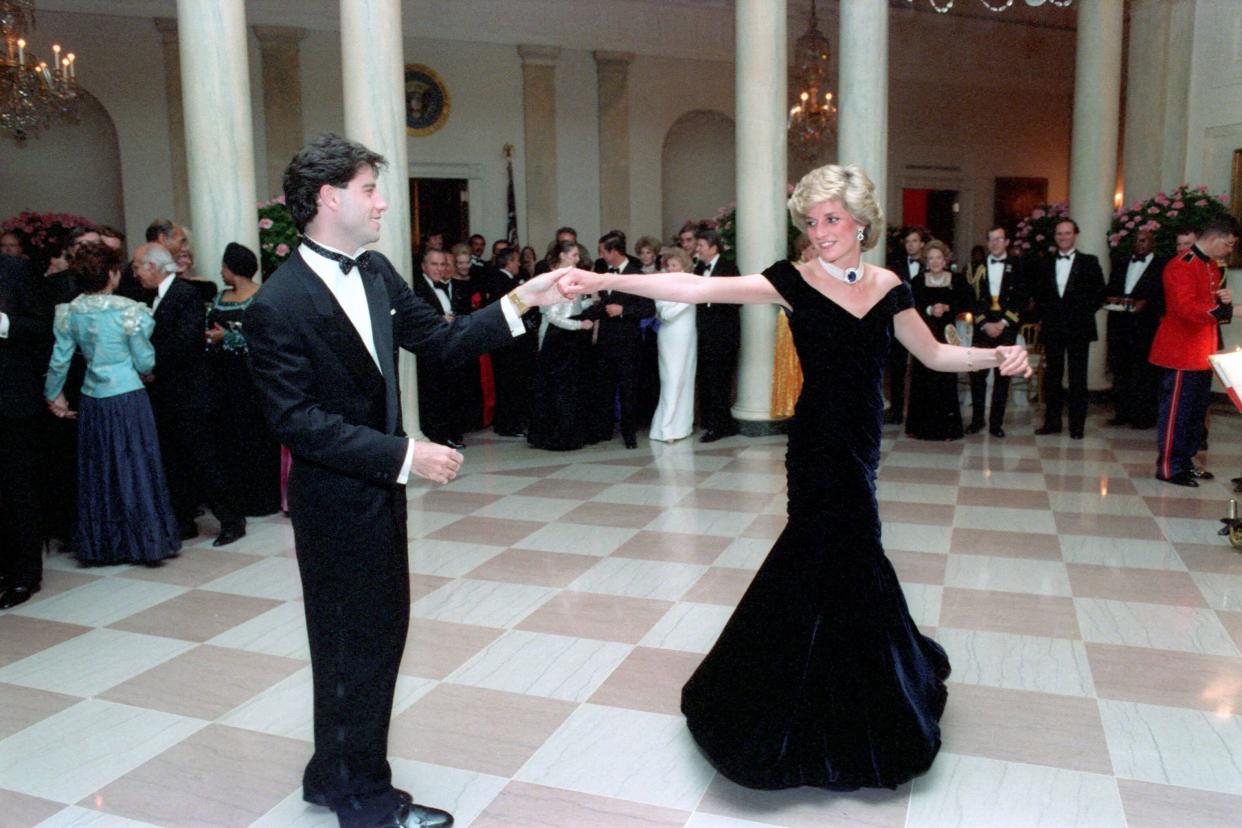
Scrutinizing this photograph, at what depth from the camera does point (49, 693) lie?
12.3 ft

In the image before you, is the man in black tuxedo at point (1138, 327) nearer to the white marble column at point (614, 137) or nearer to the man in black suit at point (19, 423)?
the white marble column at point (614, 137)

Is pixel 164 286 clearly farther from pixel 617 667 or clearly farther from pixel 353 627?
pixel 353 627

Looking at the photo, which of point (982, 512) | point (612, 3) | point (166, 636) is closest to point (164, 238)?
point (166, 636)

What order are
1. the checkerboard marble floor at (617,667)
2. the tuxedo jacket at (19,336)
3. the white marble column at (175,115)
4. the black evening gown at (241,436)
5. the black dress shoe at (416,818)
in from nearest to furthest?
the black dress shoe at (416,818), the checkerboard marble floor at (617,667), the tuxedo jacket at (19,336), the black evening gown at (241,436), the white marble column at (175,115)

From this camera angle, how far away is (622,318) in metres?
8.34

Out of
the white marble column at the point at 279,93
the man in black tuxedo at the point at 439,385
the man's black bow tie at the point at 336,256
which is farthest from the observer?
the white marble column at the point at 279,93

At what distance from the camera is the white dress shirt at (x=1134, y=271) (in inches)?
368

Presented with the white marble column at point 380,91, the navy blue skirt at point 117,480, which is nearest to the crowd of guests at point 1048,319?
the white marble column at point 380,91

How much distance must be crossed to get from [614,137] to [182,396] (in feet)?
29.4

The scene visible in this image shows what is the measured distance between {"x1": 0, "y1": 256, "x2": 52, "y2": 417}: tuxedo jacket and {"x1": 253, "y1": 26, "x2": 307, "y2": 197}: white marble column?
739 centimetres

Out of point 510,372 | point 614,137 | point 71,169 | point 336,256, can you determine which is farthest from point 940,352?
point 71,169

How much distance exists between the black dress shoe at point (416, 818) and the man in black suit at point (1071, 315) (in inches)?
277

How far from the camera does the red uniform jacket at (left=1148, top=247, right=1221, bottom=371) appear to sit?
20.7 ft

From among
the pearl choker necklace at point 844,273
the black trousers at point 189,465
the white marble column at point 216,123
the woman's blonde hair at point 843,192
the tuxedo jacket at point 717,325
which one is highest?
the white marble column at point 216,123
